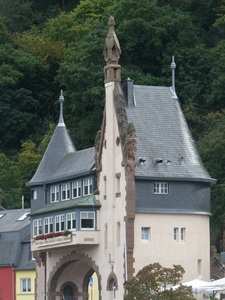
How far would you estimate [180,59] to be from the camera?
15538 centimetres

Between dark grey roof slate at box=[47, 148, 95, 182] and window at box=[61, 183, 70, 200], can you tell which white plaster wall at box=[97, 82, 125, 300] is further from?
window at box=[61, 183, 70, 200]

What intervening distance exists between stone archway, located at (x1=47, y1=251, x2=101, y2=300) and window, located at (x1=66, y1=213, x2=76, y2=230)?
2.62 meters

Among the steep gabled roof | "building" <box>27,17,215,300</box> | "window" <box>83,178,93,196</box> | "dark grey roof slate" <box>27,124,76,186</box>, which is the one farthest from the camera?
the steep gabled roof

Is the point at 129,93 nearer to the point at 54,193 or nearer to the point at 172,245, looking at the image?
the point at 54,193

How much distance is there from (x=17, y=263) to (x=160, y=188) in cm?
2413

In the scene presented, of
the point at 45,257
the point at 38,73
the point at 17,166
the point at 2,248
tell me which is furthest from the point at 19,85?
the point at 45,257

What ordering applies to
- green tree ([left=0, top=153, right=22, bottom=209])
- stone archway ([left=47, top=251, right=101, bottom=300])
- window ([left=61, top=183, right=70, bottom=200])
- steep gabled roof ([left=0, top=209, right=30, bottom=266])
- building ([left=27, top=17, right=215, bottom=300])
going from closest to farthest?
building ([left=27, top=17, right=215, bottom=300]) < stone archway ([left=47, top=251, right=101, bottom=300]) < window ([left=61, top=183, right=70, bottom=200]) < steep gabled roof ([left=0, top=209, right=30, bottom=266]) < green tree ([left=0, top=153, right=22, bottom=209])

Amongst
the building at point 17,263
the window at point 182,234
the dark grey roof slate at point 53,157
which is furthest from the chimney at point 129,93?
the building at point 17,263

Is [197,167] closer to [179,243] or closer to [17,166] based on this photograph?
[179,243]

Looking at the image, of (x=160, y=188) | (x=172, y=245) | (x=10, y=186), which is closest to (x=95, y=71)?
(x=10, y=186)

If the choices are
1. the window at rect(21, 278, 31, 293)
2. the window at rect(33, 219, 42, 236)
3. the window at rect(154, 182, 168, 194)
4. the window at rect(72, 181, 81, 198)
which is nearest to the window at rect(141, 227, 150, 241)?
the window at rect(154, 182, 168, 194)

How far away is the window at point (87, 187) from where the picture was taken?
12056 cm

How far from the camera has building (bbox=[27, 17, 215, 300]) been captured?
115062mm

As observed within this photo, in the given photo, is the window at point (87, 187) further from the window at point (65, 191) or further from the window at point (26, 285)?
the window at point (26, 285)
